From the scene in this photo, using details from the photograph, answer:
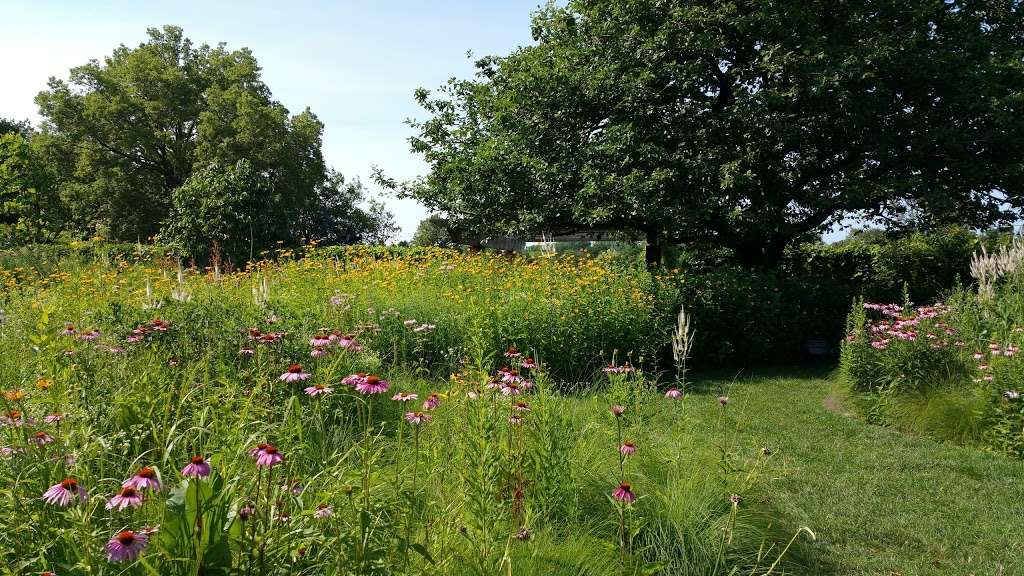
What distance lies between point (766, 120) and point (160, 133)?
27440 mm

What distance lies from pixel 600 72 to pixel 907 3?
208 inches

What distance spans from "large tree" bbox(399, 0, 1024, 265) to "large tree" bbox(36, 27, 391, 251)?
16958 mm

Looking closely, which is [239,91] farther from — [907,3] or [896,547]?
[896,547]

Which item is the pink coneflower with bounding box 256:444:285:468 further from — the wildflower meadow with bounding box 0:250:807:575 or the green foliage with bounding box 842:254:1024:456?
the green foliage with bounding box 842:254:1024:456

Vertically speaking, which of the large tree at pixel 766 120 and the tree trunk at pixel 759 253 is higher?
the large tree at pixel 766 120

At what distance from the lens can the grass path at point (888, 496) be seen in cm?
372

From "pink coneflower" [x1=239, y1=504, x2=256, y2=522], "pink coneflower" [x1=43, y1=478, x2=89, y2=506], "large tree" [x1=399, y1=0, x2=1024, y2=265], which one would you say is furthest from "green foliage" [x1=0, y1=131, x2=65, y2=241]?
"pink coneflower" [x1=239, y1=504, x2=256, y2=522]

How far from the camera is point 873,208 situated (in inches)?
462

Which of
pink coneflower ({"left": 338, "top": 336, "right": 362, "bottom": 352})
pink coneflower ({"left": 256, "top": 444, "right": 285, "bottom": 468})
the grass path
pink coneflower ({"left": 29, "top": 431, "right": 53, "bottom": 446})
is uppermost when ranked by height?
pink coneflower ({"left": 338, "top": 336, "right": 362, "bottom": 352})

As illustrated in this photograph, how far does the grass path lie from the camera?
3717 millimetres

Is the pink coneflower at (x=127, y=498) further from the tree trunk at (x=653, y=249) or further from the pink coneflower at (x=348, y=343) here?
the tree trunk at (x=653, y=249)

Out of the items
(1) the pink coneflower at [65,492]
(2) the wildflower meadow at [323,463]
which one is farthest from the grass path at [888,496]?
(1) the pink coneflower at [65,492]

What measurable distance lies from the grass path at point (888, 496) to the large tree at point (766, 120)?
4635 millimetres

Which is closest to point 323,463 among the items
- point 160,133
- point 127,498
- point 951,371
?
point 127,498
